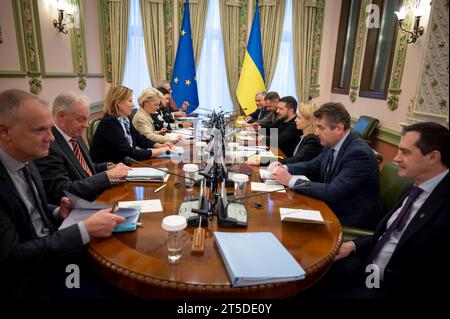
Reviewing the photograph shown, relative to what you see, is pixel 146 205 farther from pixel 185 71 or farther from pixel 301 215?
pixel 185 71

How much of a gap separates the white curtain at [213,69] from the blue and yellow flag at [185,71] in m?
0.48

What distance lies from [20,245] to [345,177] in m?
1.47

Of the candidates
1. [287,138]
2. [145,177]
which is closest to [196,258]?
[145,177]

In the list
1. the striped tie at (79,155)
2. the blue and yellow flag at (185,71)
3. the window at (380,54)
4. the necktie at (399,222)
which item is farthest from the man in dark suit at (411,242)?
the blue and yellow flag at (185,71)

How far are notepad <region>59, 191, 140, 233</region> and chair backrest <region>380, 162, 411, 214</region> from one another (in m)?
1.41

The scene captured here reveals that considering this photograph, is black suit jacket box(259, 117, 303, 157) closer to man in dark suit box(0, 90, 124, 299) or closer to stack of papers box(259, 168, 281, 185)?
stack of papers box(259, 168, 281, 185)

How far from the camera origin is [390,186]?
175cm

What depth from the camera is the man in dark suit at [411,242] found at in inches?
35.6

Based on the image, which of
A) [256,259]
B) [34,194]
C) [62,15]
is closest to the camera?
[256,259]

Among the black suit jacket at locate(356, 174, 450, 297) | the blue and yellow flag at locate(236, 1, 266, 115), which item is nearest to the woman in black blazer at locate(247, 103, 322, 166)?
the black suit jacket at locate(356, 174, 450, 297)

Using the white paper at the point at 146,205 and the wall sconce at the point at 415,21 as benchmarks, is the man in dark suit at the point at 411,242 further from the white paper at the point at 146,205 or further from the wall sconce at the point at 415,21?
the wall sconce at the point at 415,21

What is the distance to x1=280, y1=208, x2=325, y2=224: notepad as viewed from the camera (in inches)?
49.3

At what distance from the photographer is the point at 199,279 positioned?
2.84 feet

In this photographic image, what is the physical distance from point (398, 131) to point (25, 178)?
12.9 ft
